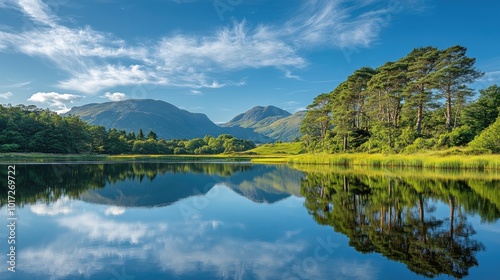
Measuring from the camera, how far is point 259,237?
→ 484 inches

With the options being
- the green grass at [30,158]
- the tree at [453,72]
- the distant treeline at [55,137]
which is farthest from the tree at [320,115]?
the distant treeline at [55,137]

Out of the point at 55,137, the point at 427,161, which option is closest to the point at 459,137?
the point at 427,161

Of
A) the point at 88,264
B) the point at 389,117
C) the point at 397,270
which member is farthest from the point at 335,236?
the point at 389,117

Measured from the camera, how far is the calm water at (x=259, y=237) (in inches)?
344

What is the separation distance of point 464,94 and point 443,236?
5538cm

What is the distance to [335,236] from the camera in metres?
12.1

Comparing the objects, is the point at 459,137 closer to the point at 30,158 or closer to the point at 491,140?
the point at 491,140

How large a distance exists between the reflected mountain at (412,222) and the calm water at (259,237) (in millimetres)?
47

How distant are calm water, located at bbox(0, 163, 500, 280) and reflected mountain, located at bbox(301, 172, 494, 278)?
0.15 feet

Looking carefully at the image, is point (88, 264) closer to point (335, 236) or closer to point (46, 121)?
point (335, 236)

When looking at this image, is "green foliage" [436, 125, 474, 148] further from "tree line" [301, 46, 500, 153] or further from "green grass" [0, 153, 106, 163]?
"green grass" [0, 153, 106, 163]

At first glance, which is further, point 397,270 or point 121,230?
point 121,230

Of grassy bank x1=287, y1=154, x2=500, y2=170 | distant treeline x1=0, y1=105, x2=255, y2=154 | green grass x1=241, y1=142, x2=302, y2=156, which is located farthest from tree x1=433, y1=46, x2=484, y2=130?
distant treeline x1=0, y1=105, x2=255, y2=154

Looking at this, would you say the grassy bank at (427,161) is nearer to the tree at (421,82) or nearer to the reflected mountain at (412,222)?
the tree at (421,82)
